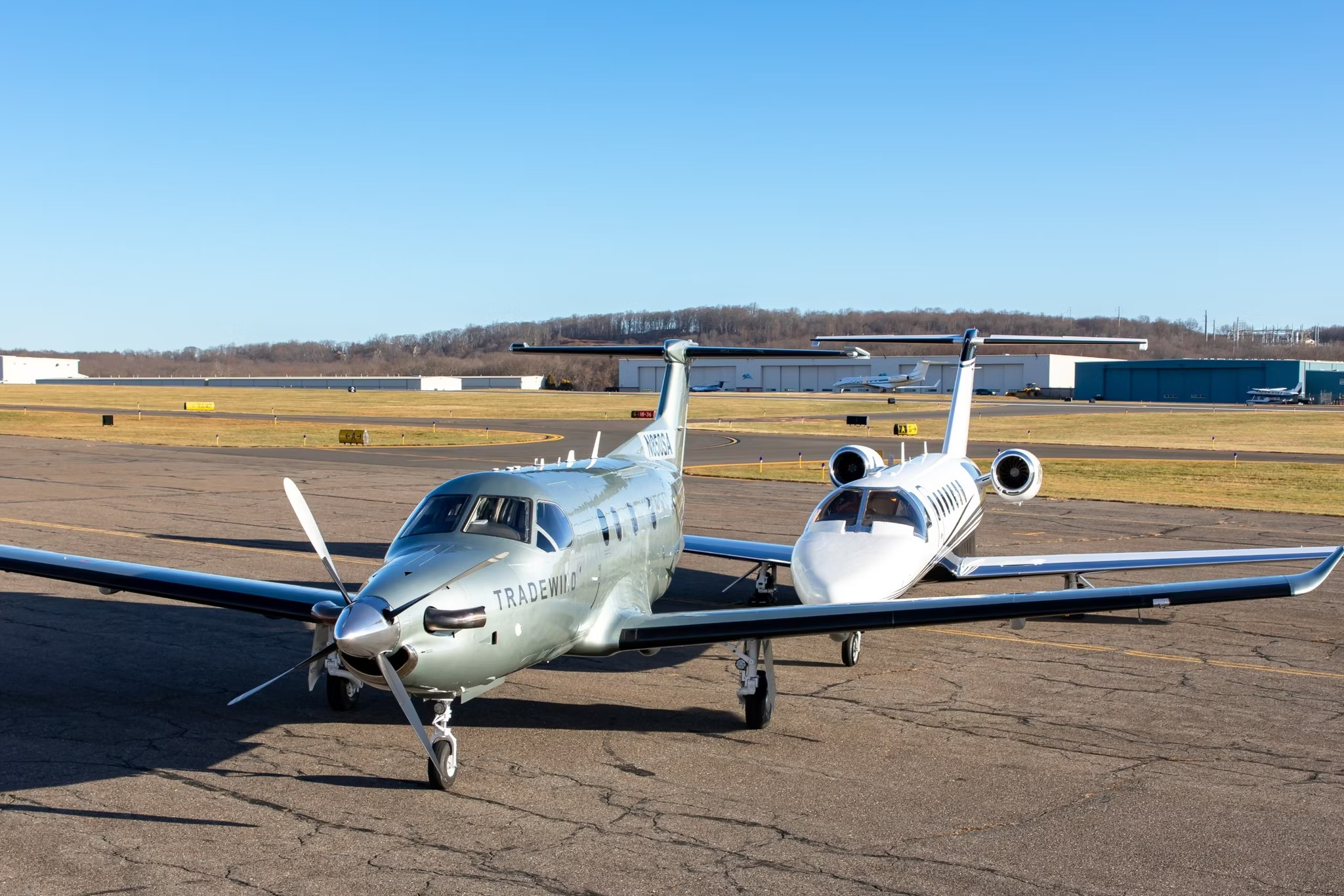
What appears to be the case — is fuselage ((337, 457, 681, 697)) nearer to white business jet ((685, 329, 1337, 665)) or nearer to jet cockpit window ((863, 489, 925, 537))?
white business jet ((685, 329, 1337, 665))

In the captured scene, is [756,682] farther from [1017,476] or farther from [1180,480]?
[1180,480]

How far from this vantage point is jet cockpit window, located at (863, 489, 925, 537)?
54.5 ft

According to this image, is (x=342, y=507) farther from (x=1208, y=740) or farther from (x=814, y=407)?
(x=814, y=407)

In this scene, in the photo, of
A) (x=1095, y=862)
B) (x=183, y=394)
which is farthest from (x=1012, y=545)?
(x=183, y=394)

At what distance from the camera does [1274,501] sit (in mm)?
34406

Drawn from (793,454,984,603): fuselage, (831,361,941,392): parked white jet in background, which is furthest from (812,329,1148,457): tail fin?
(831,361,941,392): parked white jet in background

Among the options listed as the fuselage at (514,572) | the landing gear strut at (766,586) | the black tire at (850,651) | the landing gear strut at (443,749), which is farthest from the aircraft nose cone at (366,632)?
the landing gear strut at (766,586)

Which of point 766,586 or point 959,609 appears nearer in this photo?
point 959,609

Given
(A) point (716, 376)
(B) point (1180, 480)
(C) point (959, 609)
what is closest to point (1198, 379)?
(A) point (716, 376)

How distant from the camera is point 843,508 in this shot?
55.3ft

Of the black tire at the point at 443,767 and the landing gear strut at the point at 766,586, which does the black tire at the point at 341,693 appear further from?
the landing gear strut at the point at 766,586

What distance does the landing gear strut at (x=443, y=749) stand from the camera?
10.2 m

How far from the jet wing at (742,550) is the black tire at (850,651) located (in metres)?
3.06

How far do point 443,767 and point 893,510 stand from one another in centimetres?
868
